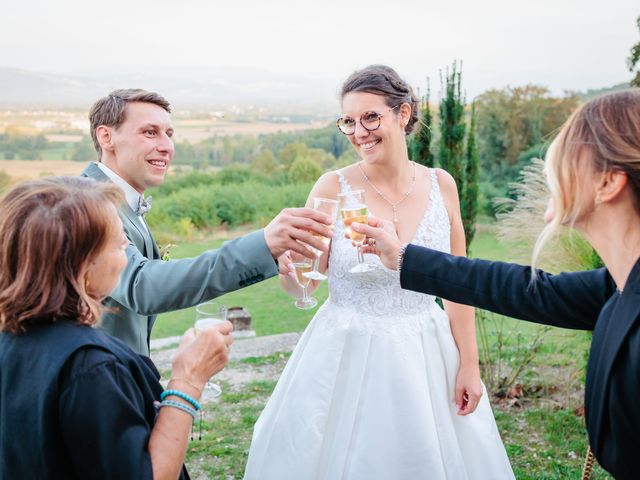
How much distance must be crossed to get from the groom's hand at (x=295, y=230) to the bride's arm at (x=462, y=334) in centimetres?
133

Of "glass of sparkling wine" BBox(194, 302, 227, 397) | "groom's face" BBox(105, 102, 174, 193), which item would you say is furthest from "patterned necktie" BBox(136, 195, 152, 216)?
"glass of sparkling wine" BBox(194, 302, 227, 397)

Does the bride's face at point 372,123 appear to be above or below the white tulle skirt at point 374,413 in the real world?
above

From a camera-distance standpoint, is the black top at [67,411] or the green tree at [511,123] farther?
the green tree at [511,123]

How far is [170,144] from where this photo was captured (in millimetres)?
3414

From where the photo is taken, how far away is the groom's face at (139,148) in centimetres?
324

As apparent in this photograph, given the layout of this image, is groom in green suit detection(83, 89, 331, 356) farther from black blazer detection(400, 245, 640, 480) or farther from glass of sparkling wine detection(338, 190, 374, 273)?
black blazer detection(400, 245, 640, 480)

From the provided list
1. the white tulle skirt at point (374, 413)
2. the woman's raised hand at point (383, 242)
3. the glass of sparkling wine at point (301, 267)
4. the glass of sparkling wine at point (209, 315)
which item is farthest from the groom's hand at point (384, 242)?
the glass of sparkling wine at point (209, 315)

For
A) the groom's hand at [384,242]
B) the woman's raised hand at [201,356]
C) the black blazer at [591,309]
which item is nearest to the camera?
the black blazer at [591,309]

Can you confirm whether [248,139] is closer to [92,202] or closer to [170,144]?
[170,144]

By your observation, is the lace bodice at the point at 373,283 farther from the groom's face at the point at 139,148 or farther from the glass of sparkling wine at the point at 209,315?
the glass of sparkling wine at the point at 209,315

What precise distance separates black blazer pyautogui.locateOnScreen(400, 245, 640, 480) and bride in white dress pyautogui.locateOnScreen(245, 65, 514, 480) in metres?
0.75

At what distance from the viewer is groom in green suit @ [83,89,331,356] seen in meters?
2.48

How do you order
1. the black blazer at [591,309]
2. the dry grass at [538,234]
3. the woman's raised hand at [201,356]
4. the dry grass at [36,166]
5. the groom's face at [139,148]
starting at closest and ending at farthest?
the black blazer at [591,309] → the woman's raised hand at [201,356] → the groom's face at [139,148] → the dry grass at [538,234] → the dry grass at [36,166]

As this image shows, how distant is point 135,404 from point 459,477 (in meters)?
2.10
